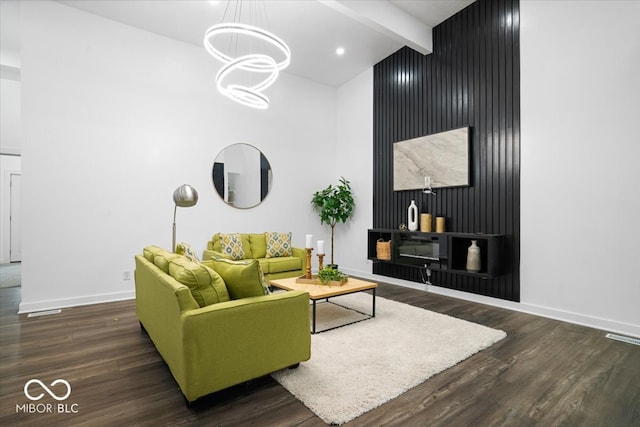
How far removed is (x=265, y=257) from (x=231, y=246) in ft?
1.95

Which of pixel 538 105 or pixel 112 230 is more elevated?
pixel 538 105

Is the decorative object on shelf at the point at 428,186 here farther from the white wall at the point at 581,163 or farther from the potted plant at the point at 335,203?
the potted plant at the point at 335,203

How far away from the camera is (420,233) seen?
4754 millimetres

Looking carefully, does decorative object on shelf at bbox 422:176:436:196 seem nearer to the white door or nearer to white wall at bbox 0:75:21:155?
white wall at bbox 0:75:21:155

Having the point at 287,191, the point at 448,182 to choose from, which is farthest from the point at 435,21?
the point at 287,191

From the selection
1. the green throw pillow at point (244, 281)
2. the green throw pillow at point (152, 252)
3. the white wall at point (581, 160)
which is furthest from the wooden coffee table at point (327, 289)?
the white wall at point (581, 160)

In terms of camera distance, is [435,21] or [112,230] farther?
[435,21]

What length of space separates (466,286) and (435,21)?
389cm

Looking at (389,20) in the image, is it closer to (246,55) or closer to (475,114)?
(475,114)

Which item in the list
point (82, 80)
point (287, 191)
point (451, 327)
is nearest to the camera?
point (451, 327)

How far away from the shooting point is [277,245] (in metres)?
5.29

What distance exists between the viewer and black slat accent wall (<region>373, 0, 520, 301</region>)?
3.98 metres

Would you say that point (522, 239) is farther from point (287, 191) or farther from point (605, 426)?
point (287, 191)

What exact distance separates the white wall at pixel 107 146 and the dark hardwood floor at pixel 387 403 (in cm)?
119
